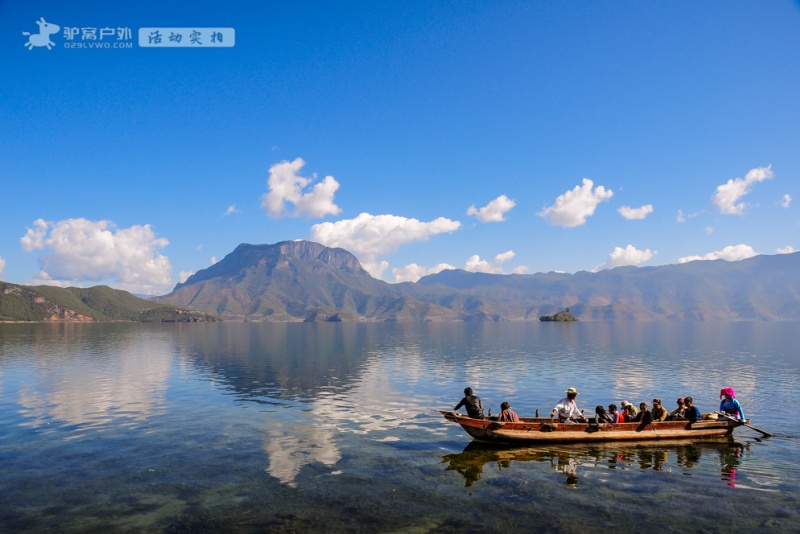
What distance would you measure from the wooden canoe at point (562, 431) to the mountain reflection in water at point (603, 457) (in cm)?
52

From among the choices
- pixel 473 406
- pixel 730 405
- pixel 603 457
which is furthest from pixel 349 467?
pixel 730 405

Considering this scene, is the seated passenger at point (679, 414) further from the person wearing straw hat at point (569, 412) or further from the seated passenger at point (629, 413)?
the person wearing straw hat at point (569, 412)

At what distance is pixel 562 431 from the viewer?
102 ft

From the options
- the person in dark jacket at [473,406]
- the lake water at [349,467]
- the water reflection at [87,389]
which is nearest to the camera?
the lake water at [349,467]

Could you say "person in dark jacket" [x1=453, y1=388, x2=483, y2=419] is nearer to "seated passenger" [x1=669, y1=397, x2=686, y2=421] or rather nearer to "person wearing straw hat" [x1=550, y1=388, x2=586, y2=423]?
"person wearing straw hat" [x1=550, y1=388, x2=586, y2=423]

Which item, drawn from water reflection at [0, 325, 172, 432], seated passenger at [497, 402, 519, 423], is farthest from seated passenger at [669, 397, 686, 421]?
water reflection at [0, 325, 172, 432]

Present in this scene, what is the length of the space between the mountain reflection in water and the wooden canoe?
1.69 ft

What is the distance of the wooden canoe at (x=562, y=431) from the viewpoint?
30.8m

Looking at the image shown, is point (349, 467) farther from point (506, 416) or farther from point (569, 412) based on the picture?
point (569, 412)

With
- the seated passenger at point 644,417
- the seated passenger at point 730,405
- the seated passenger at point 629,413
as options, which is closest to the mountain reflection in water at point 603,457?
the seated passenger at point 644,417

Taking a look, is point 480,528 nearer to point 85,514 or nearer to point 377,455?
point 377,455

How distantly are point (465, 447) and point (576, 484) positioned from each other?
854 cm

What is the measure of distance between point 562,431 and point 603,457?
9.50 feet

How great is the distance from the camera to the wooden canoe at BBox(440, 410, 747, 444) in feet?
101
